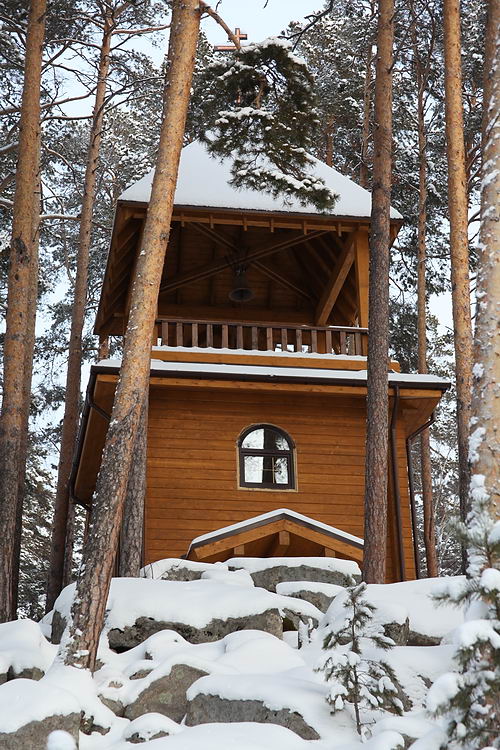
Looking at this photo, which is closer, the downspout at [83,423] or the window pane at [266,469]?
the downspout at [83,423]

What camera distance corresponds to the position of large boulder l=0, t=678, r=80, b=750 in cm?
713

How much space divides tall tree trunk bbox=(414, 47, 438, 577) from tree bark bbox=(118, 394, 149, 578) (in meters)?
9.36

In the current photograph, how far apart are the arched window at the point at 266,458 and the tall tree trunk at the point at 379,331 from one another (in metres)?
2.70

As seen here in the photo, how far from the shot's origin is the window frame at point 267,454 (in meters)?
16.8

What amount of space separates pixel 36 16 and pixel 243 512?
9624 mm

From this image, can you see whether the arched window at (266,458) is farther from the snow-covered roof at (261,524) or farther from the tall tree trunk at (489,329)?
the tall tree trunk at (489,329)

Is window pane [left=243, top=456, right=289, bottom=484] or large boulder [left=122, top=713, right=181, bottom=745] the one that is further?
window pane [left=243, top=456, right=289, bottom=484]

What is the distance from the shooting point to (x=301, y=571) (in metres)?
12.6

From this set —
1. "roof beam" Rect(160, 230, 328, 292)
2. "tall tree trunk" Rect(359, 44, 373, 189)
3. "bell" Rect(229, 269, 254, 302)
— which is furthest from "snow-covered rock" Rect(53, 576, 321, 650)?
"tall tree trunk" Rect(359, 44, 373, 189)

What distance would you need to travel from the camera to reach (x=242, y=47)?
48.4ft

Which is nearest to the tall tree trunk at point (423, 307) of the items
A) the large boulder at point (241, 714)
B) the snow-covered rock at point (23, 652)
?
the snow-covered rock at point (23, 652)

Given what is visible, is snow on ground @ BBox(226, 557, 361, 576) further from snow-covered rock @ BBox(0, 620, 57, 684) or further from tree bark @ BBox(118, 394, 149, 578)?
snow-covered rock @ BBox(0, 620, 57, 684)

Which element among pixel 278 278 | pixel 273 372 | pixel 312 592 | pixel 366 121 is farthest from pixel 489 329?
pixel 366 121

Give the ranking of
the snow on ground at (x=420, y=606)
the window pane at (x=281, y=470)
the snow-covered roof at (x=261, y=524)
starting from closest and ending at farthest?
the snow on ground at (x=420, y=606) < the snow-covered roof at (x=261, y=524) < the window pane at (x=281, y=470)
